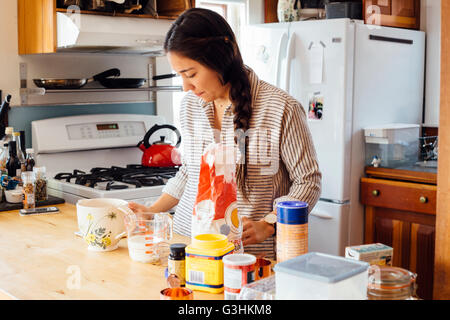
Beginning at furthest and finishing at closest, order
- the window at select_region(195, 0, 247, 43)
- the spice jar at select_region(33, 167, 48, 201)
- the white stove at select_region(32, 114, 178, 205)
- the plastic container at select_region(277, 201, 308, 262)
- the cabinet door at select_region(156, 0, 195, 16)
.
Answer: the window at select_region(195, 0, 247, 43) → the cabinet door at select_region(156, 0, 195, 16) → the white stove at select_region(32, 114, 178, 205) → the spice jar at select_region(33, 167, 48, 201) → the plastic container at select_region(277, 201, 308, 262)

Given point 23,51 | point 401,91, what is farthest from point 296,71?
point 23,51

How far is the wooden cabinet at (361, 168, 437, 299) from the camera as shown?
9.65 ft

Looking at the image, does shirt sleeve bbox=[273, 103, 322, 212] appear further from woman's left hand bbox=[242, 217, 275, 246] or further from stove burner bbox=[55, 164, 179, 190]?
stove burner bbox=[55, 164, 179, 190]

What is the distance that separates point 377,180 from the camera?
3.15 metres

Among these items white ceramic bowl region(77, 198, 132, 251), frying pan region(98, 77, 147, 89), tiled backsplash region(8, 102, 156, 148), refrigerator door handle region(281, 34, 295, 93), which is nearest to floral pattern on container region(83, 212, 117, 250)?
white ceramic bowl region(77, 198, 132, 251)

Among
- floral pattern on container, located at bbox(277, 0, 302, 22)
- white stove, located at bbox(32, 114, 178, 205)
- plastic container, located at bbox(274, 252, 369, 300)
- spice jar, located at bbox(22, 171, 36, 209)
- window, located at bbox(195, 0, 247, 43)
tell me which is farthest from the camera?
window, located at bbox(195, 0, 247, 43)

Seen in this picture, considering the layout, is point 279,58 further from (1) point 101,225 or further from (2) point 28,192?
(1) point 101,225

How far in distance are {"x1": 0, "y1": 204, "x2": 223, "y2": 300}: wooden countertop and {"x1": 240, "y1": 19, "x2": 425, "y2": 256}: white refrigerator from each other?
1.58 m

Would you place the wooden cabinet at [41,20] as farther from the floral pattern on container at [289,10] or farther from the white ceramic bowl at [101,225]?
the white ceramic bowl at [101,225]

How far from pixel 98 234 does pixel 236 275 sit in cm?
59

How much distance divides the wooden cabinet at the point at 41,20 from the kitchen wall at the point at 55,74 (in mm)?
54

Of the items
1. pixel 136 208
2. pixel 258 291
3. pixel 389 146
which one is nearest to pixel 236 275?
pixel 258 291
